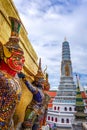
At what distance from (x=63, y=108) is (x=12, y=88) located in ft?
65.8

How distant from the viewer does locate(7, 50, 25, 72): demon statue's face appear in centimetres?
168

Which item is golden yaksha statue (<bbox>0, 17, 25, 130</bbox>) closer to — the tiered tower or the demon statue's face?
the demon statue's face

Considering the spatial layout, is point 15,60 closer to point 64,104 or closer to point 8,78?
point 8,78

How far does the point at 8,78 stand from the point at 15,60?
0.67 ft

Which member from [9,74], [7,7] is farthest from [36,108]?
[7,7]

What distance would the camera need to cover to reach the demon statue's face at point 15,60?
1.68m

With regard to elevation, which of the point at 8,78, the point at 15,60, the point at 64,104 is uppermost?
the point at 15,60

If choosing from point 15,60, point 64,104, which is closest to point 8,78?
point 15,60

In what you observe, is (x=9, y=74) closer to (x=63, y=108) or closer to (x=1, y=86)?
(x=1, y=86)

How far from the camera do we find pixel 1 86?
1551 mm

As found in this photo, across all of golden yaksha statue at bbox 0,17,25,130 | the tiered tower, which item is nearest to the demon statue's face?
golden yaksha statue at bbox 0,17,25,130

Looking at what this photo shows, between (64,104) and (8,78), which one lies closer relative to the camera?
(8,78)

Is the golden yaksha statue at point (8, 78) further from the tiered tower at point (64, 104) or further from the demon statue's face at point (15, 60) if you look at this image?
the tiered tower at point (64, 104)

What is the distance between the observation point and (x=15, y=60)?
1716 millimetres
